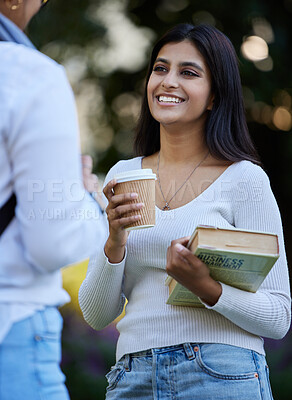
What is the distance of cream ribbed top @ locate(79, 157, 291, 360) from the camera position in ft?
7.29

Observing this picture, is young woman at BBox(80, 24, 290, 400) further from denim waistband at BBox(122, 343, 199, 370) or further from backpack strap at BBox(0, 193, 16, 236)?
backpack strap at BBox(0, 193, 16, 236)

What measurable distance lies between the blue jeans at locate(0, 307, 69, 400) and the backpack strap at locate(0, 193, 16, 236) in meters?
0.22

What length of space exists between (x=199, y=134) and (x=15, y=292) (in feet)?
4.91

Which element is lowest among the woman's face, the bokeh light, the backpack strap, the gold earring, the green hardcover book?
the bokeh light

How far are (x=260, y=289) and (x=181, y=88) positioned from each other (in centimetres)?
91

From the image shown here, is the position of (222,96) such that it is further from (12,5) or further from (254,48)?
(254,48)

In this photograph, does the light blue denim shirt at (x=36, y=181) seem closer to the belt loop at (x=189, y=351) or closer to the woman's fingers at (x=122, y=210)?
the woman's fingers at (x=122, y=210)

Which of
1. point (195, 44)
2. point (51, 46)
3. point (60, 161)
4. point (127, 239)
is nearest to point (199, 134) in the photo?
→ point (195, 44)

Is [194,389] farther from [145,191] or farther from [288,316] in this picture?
[145,191]

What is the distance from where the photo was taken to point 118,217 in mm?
2215

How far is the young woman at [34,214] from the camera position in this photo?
139cm

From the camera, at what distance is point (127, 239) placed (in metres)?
2.48

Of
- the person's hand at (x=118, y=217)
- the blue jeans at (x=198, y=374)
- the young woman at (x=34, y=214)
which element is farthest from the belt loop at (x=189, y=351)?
the young woman at (x=34, y=214)

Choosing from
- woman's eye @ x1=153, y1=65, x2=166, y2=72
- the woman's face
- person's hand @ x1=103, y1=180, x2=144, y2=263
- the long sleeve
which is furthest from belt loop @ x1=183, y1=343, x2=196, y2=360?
woman's eye @ x1=153, y1=65, x2=166, y2=72
